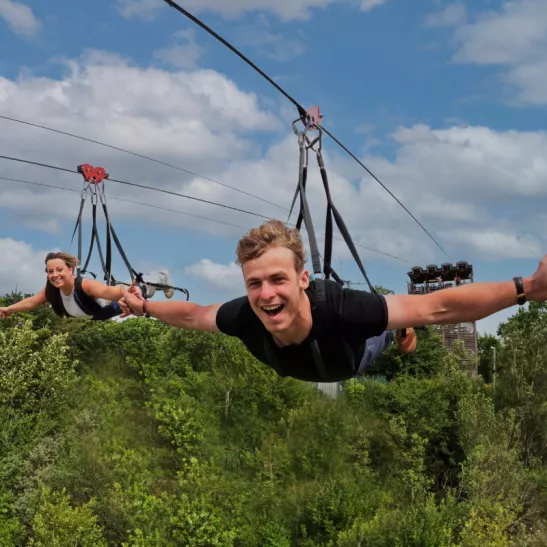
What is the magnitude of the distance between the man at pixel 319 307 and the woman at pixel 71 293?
3021 millimetres

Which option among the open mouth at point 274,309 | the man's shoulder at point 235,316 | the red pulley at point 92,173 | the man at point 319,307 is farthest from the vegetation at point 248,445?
the open mouth at point 274,309

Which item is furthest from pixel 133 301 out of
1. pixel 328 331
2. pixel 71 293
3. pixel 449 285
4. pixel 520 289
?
pixel 449 285

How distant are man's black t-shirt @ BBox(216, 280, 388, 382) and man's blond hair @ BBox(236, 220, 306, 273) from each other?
19cm

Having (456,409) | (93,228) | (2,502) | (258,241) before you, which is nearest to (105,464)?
(2,502)

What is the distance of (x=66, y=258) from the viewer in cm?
702

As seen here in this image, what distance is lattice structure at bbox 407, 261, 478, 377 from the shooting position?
33812 millimetres

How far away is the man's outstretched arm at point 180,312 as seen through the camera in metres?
4.61

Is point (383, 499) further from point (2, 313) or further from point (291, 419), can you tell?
point (2, 313)

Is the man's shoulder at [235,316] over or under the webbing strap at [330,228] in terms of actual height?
under

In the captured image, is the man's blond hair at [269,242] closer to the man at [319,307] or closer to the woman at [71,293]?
the man at [319,307]

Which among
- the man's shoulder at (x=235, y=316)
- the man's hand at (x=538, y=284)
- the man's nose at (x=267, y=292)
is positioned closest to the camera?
the man's hand at (x=538, y=284)

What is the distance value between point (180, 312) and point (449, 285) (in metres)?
30.5

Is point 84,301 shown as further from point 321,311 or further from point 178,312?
point 321,311

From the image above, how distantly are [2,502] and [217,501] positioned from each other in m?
9.13
